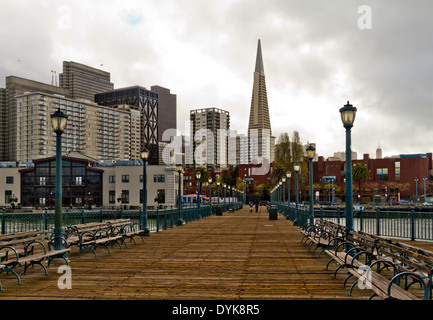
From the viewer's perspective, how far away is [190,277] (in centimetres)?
977

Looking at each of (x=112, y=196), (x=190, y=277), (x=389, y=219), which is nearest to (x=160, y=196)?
(x=112, y=196)

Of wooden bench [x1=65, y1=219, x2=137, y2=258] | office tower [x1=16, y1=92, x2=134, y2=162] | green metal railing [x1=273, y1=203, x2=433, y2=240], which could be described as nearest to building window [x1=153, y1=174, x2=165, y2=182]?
green metal railing [x1=273, y1=203, x2=433, y2=240]

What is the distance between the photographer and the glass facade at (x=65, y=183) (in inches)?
3639

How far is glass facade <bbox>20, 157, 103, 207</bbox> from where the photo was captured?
92.4 metres

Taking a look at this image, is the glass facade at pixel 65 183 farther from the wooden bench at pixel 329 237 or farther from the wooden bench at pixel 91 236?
the wooden bench at pixel 329 237

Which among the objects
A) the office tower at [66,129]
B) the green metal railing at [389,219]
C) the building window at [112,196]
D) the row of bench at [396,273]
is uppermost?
the office tower at [66,129]

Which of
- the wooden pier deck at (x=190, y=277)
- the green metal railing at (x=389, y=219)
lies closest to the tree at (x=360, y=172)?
the green metal railing at (x=389, y=219)

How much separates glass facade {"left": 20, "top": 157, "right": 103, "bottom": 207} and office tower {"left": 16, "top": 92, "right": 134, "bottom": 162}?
216 feet

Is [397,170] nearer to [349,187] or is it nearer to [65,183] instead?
[65,183]

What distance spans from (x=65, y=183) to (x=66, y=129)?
8596 centimetres

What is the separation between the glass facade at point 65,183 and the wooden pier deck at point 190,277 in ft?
265

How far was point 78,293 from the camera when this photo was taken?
8.15 m

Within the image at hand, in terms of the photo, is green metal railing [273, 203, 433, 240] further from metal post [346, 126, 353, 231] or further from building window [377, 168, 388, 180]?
building window [377, 168, 388, 180]
